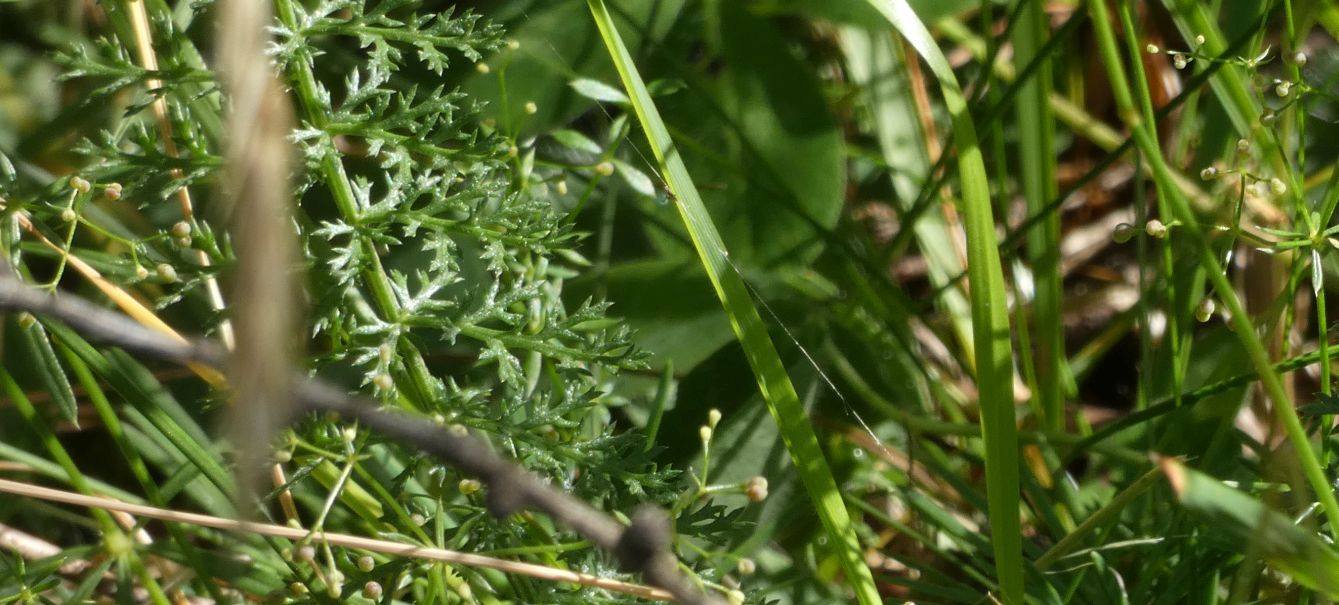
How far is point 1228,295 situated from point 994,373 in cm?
24

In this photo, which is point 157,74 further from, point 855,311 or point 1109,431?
point 1109,431

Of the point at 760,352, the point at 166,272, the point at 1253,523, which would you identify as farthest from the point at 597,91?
the point at 1253,523

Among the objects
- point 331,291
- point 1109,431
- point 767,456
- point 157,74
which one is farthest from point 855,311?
point 157,74

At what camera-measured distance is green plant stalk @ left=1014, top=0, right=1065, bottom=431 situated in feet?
4.50

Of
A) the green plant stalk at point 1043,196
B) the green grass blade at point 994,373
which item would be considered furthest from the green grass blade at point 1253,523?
the green plant stalk at point 1043,196

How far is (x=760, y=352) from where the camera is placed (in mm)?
1069

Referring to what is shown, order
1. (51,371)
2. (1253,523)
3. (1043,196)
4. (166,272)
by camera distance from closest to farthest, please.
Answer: (1253,523), (166,272), (51,371), (1043,196)

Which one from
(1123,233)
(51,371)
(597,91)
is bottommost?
(51,371)

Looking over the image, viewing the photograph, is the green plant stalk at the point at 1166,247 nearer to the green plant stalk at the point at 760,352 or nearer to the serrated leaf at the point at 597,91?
the green plant stalk at the point at 760,352

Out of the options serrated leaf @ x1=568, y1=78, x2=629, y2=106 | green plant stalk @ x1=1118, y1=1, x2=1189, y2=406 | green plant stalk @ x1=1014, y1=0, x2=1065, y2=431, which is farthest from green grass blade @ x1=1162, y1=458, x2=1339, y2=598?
serrated leaf @ x1=568, y1=78, x2=629, y2=106

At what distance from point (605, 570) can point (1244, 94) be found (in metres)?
0.87

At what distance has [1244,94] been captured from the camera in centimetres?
124

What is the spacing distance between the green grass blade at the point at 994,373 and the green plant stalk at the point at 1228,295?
20cm

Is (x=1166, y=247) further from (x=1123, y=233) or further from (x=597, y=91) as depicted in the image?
(x=597, y=91)
